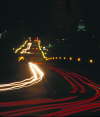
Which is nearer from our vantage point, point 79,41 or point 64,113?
point 64,113

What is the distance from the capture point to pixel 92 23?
73.6 m

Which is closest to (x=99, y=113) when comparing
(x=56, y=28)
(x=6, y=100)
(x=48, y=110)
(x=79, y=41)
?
(x=48, y=110)

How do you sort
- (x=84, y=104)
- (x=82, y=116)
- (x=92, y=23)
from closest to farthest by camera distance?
(x=82, y=116) < (x=84, y=104) < (x=92, y=23)

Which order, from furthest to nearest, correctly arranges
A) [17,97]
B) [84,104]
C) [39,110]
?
[17,97] < [84,104] < [39,110]

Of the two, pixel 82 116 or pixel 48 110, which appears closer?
pixel 82 116

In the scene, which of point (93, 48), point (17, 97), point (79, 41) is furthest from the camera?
point (79, 41)

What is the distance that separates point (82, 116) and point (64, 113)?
23.6 inches

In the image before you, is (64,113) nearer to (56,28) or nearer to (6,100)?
(6,100)

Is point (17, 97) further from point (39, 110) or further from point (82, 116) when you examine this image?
point (82, 116)

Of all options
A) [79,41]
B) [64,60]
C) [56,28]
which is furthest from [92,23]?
[56,28]

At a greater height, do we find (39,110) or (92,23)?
(92,23)

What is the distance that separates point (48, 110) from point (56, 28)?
120 meters

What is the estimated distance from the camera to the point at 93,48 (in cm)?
6406

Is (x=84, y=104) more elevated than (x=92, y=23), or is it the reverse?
(x=92, y=23)
